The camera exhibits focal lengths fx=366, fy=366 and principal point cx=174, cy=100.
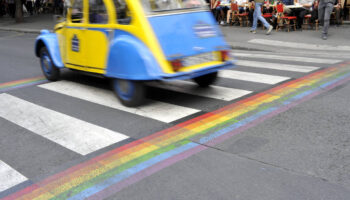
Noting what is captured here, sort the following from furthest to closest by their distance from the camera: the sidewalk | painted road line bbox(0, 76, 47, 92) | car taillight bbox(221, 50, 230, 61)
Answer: the sidewalk < painted road line bbox(0, 76, 47, 92) < car taillight bbox(221, 50, 230, 61)

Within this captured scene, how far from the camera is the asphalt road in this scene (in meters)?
3.46

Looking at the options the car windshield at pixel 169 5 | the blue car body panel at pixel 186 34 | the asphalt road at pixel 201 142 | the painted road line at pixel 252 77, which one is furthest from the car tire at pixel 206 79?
the car windshield at pixel 169 5

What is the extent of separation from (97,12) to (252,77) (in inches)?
136

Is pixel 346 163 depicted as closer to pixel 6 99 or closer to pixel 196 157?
pixel 196 157

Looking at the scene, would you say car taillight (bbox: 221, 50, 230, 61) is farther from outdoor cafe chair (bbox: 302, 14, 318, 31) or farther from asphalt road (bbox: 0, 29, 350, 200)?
outdoor cafe chair (bbox: 302, 14, 318, 31)

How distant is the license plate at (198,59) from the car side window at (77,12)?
240 cm

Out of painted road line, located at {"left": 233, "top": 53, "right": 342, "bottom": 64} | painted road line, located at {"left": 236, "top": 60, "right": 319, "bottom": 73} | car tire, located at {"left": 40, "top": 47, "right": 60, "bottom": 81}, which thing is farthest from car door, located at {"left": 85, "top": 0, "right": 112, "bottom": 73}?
painted road line, located at {"left": 233, "top": 53, "right": 342, "bottom": 64}

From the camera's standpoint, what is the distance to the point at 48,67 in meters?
8.20

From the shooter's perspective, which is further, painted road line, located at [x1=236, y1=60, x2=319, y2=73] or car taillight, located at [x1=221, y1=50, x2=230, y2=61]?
painted road line, located at [x1=236, y1=60, x2=319, y2=73]

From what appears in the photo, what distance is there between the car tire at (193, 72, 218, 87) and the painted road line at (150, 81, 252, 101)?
10cm

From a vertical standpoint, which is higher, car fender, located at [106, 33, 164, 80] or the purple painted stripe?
car fender, located at [106, 33, 164, 80]

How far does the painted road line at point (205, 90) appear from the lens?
646 cm

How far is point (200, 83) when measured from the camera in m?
7.11

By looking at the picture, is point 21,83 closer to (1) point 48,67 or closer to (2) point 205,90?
(1) point 48,67
